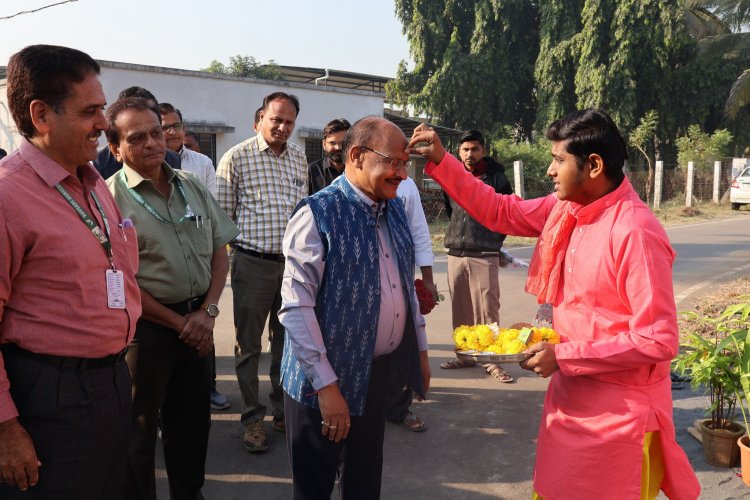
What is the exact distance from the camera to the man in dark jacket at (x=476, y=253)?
18.0ft

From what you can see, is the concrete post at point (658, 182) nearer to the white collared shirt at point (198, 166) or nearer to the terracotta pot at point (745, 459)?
the terracotta pot at point (745, 459)

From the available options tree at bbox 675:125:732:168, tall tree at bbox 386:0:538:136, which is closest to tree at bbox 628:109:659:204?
tree at bbox 675:125:732:168

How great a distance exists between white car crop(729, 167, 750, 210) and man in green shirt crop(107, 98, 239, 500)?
23.3m

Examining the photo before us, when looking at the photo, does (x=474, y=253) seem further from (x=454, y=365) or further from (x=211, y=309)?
(x=211, y=309)

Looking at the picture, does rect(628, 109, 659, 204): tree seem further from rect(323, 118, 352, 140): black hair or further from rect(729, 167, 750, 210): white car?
rect(323, 118, 352, 140): black hair

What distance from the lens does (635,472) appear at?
89.7 inches

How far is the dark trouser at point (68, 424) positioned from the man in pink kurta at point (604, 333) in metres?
1.53

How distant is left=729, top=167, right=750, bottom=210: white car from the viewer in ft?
72.0

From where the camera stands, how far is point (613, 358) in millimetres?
2176

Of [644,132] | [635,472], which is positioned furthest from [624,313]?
[644,132]

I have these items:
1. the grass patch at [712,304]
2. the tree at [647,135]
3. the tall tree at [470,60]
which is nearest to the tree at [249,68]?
the tall tree at [470,60]

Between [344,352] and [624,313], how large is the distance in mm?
1054

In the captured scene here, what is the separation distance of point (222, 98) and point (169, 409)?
45.5 feet

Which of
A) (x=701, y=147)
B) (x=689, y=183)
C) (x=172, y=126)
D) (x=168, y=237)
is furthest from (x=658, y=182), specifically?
(x=168, y=237)
